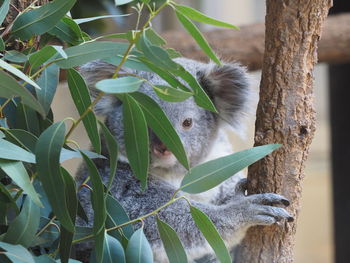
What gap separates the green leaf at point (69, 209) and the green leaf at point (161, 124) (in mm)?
258

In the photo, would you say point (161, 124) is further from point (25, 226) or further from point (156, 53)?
point (25, 226)

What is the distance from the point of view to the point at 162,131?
1863 mm

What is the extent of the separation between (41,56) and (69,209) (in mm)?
396

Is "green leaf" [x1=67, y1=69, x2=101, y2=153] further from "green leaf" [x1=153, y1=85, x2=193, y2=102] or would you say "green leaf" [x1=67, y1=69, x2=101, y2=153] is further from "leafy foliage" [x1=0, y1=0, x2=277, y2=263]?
"green leaf" [x1=153, y1=85, x2=193, y2=102]

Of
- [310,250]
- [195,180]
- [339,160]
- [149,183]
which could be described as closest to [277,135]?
[195,180]

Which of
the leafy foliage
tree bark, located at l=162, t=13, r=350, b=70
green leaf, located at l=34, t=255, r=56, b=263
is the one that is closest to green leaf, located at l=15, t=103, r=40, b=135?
the leafy foliage

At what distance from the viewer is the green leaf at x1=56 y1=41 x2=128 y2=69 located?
174 centimetres

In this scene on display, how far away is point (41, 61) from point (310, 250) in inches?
257

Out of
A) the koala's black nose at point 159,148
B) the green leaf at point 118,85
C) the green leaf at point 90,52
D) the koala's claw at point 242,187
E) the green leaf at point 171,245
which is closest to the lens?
the green leaf at point 118,85

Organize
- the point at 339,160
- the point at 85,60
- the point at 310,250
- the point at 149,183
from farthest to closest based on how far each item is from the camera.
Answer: the point at 310,250, the point at 339,160, the point at 149,183, the point at 85,60

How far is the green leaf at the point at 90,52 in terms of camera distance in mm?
1740

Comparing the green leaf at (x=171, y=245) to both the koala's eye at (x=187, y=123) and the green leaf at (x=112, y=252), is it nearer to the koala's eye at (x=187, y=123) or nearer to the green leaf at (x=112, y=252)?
the green leaf at (x=112, y=252)

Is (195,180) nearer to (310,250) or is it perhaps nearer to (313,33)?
(313,33)

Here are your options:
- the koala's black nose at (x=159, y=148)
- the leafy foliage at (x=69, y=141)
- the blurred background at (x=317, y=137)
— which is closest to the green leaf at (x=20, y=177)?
the leafy foliage at (x=69, y=141)
